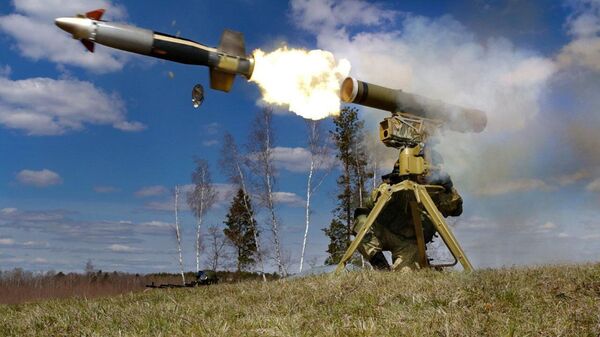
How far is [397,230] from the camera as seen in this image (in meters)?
14.9

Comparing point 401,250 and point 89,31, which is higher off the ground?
point 89,31

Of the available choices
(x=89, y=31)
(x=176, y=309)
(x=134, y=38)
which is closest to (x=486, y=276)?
(x=176, y=309)

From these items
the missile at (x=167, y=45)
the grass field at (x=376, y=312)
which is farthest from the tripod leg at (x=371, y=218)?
the missile at (x=167, y=45)

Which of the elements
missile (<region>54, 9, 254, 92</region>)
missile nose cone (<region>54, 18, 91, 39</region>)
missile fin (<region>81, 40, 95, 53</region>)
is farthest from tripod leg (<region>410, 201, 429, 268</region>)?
missile nose cone (<region>54, 18, 91, 39</region>)

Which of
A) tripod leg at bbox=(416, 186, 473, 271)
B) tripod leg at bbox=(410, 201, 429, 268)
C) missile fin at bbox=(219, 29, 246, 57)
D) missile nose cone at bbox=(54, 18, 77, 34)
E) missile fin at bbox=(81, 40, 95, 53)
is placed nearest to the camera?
missile nose cone at bbox=(54, 18, 77, 34)

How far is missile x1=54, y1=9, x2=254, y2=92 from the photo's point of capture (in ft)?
28.8

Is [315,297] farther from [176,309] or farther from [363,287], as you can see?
[176,309]

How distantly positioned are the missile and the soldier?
5774mm

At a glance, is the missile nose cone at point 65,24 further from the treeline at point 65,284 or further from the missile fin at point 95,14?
the treeline at point 65,284

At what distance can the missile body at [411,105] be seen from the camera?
12.5m

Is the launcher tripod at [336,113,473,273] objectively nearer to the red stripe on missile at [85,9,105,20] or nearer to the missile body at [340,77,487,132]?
the missile body at [340,77,487,132]

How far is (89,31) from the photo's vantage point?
28.7 ft

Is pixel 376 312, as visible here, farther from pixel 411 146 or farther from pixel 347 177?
pixel 347 177

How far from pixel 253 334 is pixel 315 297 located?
269cm
